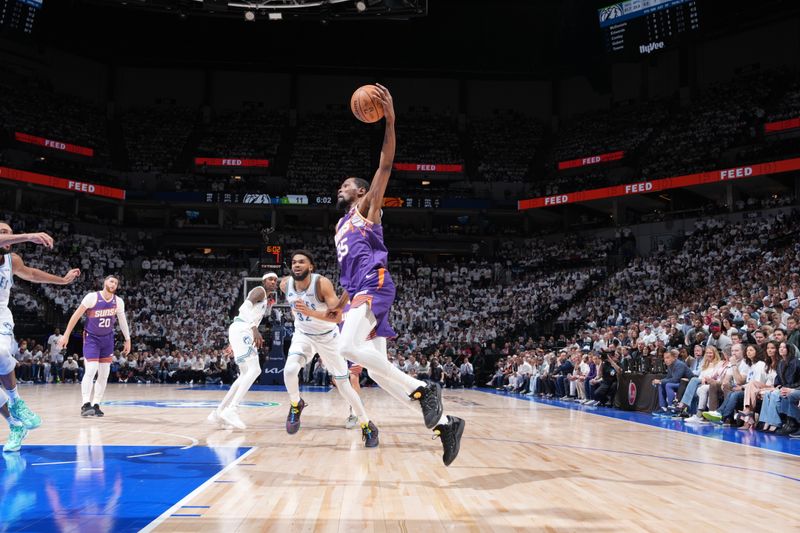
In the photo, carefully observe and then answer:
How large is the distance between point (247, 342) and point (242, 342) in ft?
0.21

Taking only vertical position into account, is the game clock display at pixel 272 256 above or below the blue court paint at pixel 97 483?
above

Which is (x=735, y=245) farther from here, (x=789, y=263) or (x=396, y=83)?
(x=396, y=83)

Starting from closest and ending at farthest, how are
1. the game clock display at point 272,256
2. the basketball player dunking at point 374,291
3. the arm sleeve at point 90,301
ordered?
the basketball player dunking at point 374,291 → the arm sleeve at point 90,301 → the game clock display at point 272,256

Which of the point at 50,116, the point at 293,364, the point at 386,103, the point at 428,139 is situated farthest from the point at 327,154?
the point at 386,103

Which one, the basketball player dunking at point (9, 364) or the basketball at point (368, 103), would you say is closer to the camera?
the basketball at point (368, 103)

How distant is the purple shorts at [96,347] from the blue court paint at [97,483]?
342cm

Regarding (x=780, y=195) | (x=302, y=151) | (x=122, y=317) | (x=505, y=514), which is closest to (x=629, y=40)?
(x=780, y=195)

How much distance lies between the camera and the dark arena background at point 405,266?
4.87m

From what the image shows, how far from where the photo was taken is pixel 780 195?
28.0 m

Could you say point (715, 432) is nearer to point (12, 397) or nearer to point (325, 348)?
point (325, 348)

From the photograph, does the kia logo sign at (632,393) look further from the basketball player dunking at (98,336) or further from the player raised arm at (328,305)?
the basketball player dunking at (98,336)

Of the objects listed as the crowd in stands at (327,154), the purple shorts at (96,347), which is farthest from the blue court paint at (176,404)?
the crowd in stands at (327,154)

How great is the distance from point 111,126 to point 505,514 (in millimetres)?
40731

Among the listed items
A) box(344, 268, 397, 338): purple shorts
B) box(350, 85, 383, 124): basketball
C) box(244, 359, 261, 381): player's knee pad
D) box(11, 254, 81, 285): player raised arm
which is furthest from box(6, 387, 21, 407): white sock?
box(350, 85, 383, 124): basketball
